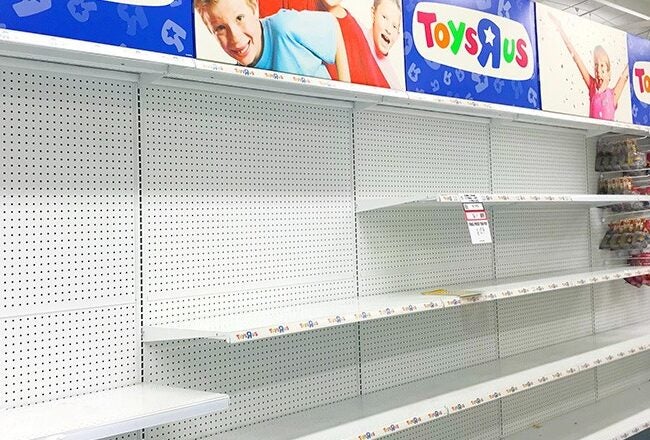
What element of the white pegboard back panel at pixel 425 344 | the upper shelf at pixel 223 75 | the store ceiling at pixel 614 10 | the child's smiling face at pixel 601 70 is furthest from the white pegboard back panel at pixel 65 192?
the store ceiling at pixel 614 10

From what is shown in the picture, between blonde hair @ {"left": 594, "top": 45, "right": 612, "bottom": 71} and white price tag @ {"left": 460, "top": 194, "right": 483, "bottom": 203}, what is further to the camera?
blonde hair @ {"left": 594, "top": 45, "right": 612, "bottom": 71}

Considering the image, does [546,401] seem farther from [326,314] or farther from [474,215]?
[326,314]

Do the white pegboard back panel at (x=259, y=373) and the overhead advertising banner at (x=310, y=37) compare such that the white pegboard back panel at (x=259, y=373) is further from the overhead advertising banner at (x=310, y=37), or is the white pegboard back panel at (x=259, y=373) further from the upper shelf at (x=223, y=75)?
the overhead advertising banner at (x=310, y=37)

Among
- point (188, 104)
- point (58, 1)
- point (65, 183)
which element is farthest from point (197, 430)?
point (58, 1)

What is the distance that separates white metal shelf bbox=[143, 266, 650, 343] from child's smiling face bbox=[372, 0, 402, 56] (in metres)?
1.10

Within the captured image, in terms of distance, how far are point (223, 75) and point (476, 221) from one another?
125 centimetres

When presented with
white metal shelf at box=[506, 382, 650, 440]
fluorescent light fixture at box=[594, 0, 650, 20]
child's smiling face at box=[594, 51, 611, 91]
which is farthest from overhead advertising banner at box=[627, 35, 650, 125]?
fluorescent light fixture at box=[594, 0, 650, 20]

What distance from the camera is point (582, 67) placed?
3.59 m

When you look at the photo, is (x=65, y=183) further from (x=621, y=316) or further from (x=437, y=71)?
(x=621, y=316)

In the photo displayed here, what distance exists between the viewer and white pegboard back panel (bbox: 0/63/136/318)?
1.96 meters

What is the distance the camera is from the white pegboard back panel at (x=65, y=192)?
1965 millimetres

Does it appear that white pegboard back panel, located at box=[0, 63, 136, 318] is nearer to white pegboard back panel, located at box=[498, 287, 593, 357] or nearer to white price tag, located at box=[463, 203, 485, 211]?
white price tag, located at box=[463, 203, 485, 211]

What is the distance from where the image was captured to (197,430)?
2.33 metres

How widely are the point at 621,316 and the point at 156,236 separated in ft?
11.6
